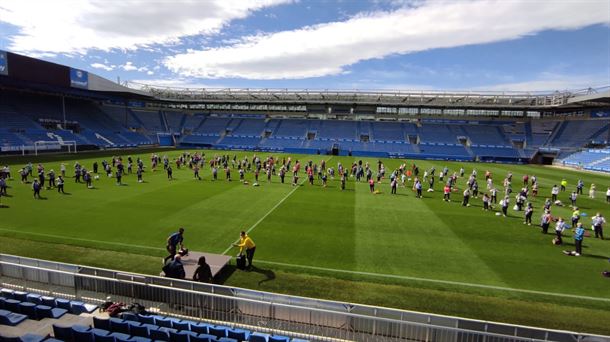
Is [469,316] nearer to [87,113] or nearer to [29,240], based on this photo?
[29,240]

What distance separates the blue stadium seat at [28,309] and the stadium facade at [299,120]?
43.9 m

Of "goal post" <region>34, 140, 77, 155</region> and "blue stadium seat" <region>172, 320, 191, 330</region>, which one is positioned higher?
"goal post" <region>34, 140, 77, 155</region>

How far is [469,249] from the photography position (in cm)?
1384

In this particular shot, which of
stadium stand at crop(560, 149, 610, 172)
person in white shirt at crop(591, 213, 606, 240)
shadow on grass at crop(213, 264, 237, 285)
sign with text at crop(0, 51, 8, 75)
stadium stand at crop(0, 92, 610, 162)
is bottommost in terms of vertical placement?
shadow on grass at crop(213, 264, 237, 285)

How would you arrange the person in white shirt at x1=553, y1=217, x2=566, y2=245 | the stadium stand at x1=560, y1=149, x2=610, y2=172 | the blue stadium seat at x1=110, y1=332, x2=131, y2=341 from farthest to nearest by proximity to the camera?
the stadium stand at x1=560, y1=149, x2=610, y2=172
the person in white shirt at x1=553, y1=217, x2=566, y2=245
the blue stadium seat at x1=110, y1=332, x2=131, y2=341

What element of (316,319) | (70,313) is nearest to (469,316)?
(316,319)

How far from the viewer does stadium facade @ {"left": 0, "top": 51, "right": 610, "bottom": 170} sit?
47.5m

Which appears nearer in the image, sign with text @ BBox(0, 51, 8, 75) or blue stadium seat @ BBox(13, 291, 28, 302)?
blue stadium seat @ BBox(13, 291, 28, 302)

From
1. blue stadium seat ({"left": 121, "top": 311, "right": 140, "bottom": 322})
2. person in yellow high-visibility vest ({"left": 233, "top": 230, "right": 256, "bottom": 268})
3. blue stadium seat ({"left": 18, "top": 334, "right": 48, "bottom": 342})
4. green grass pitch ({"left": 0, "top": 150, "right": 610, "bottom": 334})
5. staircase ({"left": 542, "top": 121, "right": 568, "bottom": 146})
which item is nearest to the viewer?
blue stadium seat ({"left": 18, "top": 334, "right": 48, "bottom": 342})

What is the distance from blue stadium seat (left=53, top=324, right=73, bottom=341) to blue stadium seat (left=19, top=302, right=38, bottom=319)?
138 centimetres

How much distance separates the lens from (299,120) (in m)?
74.2

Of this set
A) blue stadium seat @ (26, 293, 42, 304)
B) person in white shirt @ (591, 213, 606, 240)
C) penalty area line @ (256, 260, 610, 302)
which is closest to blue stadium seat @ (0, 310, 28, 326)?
blue stadium seat @ (26, 293, 42, 304)

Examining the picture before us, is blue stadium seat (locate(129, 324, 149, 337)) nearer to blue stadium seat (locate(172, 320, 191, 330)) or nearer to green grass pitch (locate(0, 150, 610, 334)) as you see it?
blue stadium seat (locate(172, 320, 191, 330))

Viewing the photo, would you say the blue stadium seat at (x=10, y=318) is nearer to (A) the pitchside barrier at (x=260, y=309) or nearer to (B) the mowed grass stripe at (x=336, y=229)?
(A) the pitchside barrier at (x=260, y=309)
